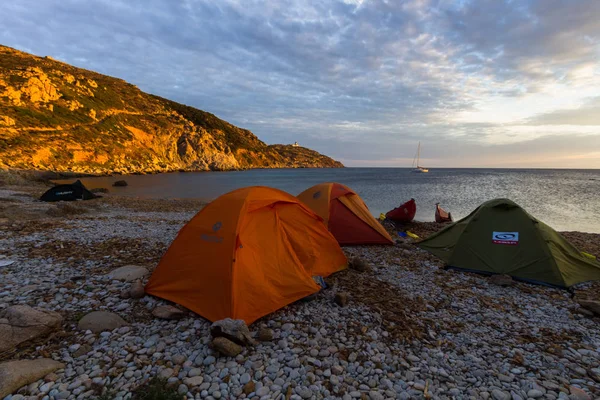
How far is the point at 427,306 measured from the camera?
578 centimetres

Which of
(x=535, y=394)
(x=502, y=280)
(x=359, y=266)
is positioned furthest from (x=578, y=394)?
(x=359, y=266)

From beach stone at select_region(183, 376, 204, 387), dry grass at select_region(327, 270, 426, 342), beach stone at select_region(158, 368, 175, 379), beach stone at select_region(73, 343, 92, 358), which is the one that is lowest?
beach stone at select_region(73, 343, 92, 358)

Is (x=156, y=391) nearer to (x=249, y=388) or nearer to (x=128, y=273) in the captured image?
(x=249, y=388)

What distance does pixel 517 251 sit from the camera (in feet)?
24.3

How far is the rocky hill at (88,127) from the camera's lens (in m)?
47.3

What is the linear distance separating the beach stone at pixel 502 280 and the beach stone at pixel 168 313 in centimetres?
705

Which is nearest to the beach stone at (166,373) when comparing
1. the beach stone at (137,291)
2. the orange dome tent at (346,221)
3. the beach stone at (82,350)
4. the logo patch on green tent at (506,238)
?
the beach stone at (82,350)

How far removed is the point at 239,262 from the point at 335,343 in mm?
2073

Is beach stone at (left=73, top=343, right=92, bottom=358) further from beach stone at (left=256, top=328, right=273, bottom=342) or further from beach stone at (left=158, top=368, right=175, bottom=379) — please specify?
beach stone at (left=256, top=328, right=273, bottom=342)

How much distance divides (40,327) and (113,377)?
A: 5.43 feet

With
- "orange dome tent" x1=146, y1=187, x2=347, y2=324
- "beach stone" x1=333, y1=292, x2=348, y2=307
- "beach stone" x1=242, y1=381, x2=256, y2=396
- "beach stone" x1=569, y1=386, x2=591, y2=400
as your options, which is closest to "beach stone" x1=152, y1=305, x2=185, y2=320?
"orange dome tent" x1=146, y1=187, x2=347, y2=324

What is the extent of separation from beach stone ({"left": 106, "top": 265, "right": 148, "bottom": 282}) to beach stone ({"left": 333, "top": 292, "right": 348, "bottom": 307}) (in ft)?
14.1

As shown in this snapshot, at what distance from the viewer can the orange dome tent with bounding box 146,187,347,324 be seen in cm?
498

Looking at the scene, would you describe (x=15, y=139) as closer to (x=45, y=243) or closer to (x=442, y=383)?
(x=45, y=243)
